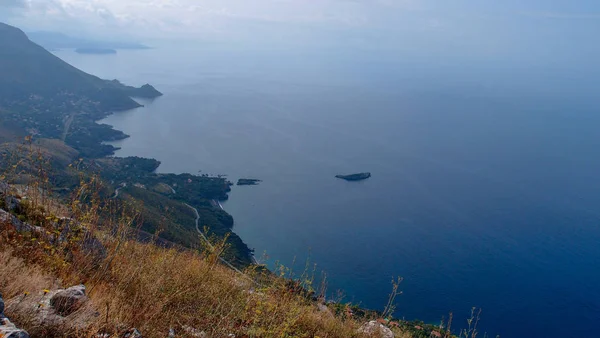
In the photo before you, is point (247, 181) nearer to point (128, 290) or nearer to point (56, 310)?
point (128, 290)


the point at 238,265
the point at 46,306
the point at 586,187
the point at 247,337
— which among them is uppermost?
the point at 46,306

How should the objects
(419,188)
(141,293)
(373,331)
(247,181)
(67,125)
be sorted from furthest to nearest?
(67,125), (419,188), (247,181), (373,331), (141,293)

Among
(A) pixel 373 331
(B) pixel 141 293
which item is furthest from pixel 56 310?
(A) pixel 373 331

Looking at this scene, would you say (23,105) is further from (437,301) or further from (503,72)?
(503,72)

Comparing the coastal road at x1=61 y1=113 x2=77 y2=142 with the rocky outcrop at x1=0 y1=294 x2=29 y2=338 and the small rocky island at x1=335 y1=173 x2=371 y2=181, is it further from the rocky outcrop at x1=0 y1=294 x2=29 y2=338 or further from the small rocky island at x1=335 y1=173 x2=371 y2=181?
the rocky outcrop at x1=0 y1=294 x2=29 y2=338

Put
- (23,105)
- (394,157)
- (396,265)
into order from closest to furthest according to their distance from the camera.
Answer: (396,265) → (394,157) → (23,105)

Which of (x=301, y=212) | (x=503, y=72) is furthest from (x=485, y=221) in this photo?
(x=503, y=72)
